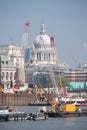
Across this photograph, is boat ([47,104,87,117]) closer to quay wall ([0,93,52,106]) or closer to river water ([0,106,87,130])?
river water ([0,106,87,130])

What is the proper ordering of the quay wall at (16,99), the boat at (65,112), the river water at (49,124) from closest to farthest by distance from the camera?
1. the river water at (49,124)
2. the boat at (65,112)
3. the quay wall at (16,99)

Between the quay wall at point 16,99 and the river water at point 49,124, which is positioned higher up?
the quay wall at point 16,99

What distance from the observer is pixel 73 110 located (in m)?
122

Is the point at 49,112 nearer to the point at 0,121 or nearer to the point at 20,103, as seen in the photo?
the point at 0,121

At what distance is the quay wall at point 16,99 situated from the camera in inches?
6824

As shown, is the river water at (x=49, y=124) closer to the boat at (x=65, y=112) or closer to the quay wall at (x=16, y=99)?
the boat at (x=65, y=112)

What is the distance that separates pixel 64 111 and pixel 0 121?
1075cm

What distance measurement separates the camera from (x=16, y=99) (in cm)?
17800

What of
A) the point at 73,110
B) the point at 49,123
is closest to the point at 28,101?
the point at 73,110

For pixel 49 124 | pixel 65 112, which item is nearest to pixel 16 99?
pixel 65 112

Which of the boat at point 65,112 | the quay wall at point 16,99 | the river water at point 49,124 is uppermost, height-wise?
the quay wall at point 16,99

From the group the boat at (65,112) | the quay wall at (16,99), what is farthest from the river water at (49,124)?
the quay wall at (16,99)

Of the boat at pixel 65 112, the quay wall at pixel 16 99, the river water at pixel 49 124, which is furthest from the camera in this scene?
the quay wall at pixel 16 99

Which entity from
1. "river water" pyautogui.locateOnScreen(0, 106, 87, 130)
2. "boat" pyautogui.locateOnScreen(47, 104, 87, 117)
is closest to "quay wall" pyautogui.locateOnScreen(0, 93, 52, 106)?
"boat" pyautogui.locateOnScreen(47, 104, 87, 117)
